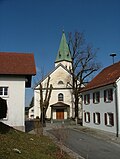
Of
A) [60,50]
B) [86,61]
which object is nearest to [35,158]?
[86,61]

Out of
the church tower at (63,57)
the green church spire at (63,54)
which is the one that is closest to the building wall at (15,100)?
the church tower at (63,57)

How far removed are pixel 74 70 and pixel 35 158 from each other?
105 ft

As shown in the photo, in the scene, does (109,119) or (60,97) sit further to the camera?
(60,97)

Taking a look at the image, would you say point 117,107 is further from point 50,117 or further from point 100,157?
point 50,117

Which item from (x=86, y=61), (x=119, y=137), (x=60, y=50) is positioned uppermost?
(x=60, y=50)

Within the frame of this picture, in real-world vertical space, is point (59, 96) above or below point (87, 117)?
above

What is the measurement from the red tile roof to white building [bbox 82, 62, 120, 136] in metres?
8.07

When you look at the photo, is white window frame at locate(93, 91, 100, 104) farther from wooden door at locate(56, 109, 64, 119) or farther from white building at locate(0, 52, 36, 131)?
wooden door at locate(56, 109, 64, 119)

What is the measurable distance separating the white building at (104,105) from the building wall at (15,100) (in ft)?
28.8

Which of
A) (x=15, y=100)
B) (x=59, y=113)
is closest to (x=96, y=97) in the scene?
(x=15, y=100)

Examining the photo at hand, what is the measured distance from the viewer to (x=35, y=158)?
27.9 ft

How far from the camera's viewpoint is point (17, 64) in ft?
71.3

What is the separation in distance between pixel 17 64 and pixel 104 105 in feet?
33.9

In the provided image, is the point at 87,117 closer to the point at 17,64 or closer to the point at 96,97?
the point at 96,97
